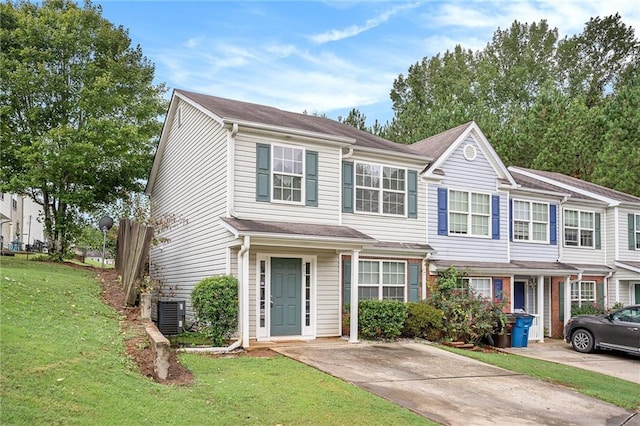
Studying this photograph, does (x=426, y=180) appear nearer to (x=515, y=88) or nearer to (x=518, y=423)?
(x=518, y=423)

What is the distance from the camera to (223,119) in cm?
1348

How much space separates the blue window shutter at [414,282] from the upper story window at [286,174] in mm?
4070

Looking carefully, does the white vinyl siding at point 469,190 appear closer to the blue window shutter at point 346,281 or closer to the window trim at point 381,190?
the window trim at point 381,190

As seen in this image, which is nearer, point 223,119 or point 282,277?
point 223,119

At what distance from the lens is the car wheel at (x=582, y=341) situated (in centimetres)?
1708

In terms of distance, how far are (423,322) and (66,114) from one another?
687 inches

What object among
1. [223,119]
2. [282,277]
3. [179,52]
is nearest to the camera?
[223,119]

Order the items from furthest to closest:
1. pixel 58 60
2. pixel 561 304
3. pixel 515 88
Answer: pixel 515 88 < pixel 58 60 < pixel 561 304

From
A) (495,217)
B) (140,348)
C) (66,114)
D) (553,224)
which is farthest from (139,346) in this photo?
(66,114)

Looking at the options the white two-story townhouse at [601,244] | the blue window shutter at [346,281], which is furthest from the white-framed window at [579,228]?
the blue window shutter at [346,281]

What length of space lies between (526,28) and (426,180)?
107 feet

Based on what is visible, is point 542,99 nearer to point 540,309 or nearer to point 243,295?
point 540,309

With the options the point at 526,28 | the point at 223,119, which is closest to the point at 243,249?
the point at 223,119

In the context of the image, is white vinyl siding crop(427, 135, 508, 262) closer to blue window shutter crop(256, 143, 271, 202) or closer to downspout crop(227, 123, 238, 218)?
blue window shutter crop(256, 143, 271, 202)
